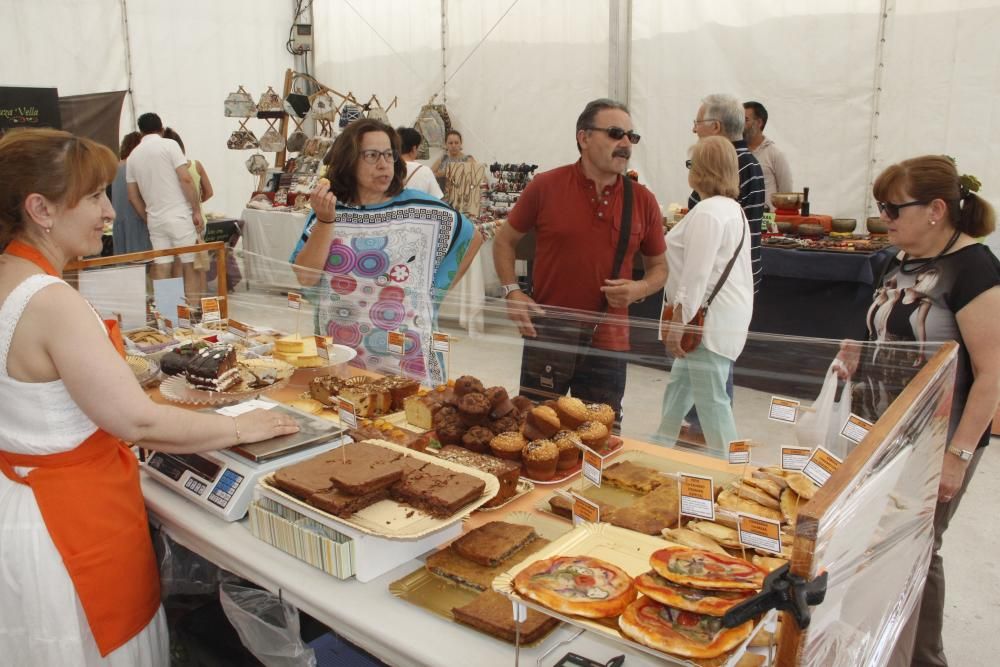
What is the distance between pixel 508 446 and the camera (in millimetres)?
2217

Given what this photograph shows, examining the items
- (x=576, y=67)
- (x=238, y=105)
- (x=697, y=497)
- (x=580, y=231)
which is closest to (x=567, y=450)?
(x=697, y=497)

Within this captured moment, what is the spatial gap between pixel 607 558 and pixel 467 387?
1.02 meters

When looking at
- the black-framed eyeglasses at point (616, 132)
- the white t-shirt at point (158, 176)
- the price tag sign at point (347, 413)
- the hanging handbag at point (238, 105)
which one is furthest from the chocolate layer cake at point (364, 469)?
the hanging handbag at point (238, 105)

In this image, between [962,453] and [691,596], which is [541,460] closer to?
[691,596]

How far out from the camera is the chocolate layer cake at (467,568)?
5.33 ft

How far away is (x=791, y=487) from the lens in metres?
1.89

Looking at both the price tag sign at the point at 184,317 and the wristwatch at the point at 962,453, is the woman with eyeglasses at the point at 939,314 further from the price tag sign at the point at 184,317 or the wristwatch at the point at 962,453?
the price tag sign at the point at 184,317

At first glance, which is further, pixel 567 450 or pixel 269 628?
pixel 567 450

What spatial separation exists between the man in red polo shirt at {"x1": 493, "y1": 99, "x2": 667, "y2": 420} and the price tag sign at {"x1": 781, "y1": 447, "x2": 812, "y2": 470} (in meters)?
1.07

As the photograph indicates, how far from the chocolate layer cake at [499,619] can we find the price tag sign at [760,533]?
16.8 inches

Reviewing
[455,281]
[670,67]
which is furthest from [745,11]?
[455,281]

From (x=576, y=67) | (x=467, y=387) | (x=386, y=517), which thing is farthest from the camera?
(x=576, y=67)

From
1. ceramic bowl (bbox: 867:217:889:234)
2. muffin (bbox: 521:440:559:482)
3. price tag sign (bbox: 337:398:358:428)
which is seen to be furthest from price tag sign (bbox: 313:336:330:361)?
ceramic bowl (bbox: 867:217:889:234)

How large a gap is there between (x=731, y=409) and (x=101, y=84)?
9710 millimetres
